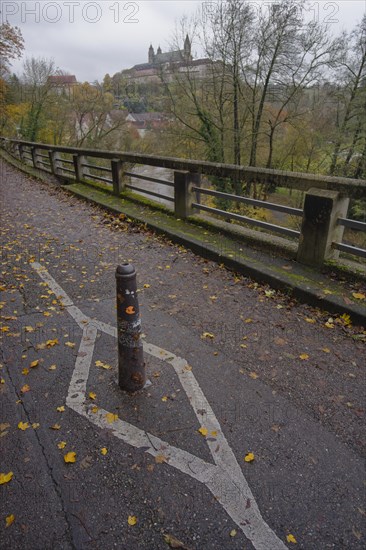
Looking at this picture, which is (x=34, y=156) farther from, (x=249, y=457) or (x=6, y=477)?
(x=249, y=457)

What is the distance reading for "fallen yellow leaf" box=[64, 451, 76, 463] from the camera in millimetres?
2395

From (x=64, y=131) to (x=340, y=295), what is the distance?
41798mm

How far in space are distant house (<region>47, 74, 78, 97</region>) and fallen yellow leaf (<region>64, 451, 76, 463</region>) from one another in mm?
38178

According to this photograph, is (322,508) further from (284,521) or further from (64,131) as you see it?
(64,131)

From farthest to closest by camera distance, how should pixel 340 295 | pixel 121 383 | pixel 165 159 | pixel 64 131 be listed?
1. pixel 64 131
2. pixel 165 159
3. pixel 340 295
4. pixel 121 383

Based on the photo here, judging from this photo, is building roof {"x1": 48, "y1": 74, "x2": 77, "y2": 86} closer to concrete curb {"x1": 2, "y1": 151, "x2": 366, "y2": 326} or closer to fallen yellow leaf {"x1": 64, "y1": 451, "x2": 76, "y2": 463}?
concrete curb {"x1": 2, "y1": 151, "x2": 366, "y2": 326}

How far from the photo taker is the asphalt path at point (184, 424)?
2.05 meters

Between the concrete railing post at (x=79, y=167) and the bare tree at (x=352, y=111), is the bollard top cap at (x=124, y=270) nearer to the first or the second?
the concrete railing post at (x=79, y=167)

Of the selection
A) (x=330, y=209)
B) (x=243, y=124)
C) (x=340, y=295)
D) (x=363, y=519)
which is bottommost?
(x=363, y=519)

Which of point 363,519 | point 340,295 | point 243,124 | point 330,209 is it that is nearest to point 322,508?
point 363,519

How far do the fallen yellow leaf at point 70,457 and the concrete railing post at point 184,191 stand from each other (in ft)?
17.4

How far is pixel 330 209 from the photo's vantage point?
173 inches

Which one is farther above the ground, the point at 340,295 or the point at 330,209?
the point at 330,209

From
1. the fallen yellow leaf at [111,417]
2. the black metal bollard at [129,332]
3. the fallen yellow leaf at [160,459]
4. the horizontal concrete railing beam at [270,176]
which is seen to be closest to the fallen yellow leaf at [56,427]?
the fallen yellow leaf at [111,417]
